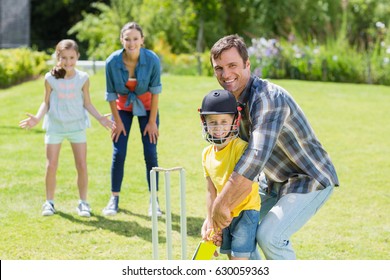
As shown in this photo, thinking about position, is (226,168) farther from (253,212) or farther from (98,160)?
(98,160)

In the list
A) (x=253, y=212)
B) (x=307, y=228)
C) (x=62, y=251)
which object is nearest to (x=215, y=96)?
(x=253, y=212)

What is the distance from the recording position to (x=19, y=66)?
59.0 feet

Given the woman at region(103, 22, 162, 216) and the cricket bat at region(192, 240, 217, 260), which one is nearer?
the cricket bat at region(192, 240, 217, 260)

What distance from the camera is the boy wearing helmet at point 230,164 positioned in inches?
157

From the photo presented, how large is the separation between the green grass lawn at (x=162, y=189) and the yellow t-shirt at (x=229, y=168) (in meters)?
1.65

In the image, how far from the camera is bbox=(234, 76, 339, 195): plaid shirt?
3.88 metres

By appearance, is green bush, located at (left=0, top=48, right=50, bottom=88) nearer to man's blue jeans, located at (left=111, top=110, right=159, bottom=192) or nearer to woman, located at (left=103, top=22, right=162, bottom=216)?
man's blue jeans, located at (left=111, top=110, right=159, bottom=192)

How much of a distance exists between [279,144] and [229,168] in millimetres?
307

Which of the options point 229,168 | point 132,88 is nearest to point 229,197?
point 229,168

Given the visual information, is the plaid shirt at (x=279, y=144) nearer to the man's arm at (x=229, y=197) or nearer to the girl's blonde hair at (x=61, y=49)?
the man's arm at (x=229, y=197)

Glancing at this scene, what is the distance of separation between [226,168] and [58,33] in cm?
2717

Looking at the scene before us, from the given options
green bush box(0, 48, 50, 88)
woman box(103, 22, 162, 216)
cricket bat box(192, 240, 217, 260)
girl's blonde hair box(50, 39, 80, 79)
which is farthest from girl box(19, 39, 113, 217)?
green bush box(0, 48, 50, 88)

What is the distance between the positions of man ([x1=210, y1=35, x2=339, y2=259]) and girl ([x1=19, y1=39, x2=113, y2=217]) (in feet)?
9.30

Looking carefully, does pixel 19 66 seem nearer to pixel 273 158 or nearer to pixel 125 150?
pixel 125 150
